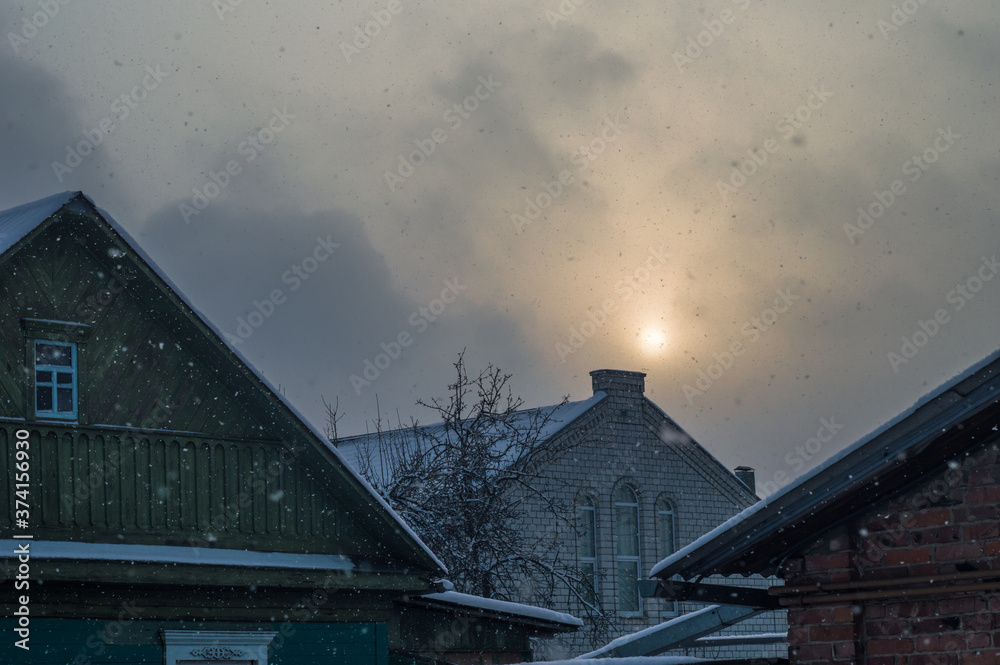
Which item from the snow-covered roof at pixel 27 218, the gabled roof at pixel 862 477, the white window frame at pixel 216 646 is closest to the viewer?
the gabled roof at pixel 862 477

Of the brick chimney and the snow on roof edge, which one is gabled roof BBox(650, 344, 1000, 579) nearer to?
the snow on roof edge

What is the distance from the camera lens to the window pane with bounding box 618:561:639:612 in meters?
26.1

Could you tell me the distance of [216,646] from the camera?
11758mm

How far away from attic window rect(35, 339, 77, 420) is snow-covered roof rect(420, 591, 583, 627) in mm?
4459

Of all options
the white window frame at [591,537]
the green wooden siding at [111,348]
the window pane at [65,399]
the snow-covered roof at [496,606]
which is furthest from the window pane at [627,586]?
Answer: the window pane at [65,399]

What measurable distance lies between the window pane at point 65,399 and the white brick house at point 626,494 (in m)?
13.8

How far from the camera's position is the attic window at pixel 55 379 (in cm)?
1134

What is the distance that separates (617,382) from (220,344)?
53.1ft

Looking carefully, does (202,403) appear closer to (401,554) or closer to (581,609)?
(401,554)

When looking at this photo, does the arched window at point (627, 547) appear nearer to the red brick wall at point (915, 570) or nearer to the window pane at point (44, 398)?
the window pane at point (44, 398)

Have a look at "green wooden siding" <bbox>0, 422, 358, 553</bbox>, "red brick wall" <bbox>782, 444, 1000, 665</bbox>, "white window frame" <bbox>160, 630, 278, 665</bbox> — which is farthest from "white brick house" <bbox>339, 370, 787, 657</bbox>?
"red brick wall" <bbox>782, 444, 1000, 665</bbox>

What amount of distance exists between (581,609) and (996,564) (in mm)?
18777

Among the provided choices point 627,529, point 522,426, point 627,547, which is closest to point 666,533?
point 627,529

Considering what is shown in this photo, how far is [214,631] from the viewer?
11797 mm
